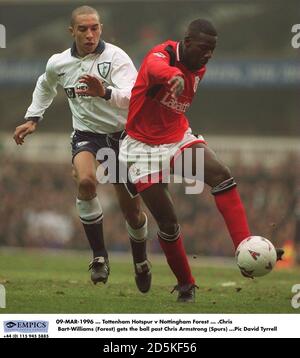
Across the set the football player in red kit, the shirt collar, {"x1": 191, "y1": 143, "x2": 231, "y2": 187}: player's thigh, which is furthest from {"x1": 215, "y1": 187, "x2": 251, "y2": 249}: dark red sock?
the shirt collar

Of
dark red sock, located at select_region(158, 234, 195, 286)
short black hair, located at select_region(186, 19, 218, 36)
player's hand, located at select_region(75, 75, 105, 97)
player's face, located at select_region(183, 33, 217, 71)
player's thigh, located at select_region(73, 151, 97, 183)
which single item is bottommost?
dark red sock, located at select_region(158, 234, 195, 286)

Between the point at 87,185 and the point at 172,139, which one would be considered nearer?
the point at 172,139

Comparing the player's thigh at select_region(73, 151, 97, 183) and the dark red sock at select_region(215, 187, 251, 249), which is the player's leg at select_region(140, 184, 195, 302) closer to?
the dark red sock at select_region(215, 187, 251, 249)

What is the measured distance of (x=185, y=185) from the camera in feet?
76.8

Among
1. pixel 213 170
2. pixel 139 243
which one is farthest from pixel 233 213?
pixel 139 243

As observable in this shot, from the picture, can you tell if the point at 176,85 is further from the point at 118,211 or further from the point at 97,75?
the point at 118,211

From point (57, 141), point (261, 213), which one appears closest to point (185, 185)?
point (261, 213)

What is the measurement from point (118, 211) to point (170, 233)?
15.3 meters

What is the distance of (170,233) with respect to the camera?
877 cm

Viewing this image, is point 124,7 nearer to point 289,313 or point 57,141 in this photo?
point 57,141

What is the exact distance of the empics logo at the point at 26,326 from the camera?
796 cm

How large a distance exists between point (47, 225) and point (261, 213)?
549cm

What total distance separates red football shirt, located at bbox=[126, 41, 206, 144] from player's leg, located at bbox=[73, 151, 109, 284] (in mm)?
611

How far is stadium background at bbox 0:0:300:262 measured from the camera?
24.1 metres
